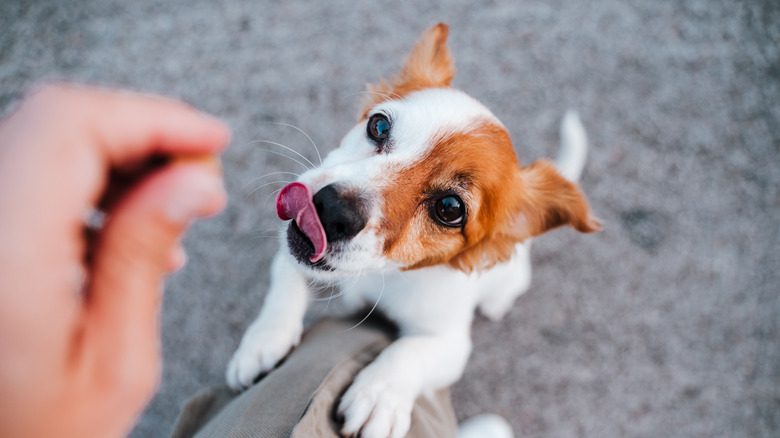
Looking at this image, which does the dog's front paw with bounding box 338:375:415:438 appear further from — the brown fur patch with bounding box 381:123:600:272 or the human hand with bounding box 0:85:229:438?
the human hand with bounding box 0:85:229:438

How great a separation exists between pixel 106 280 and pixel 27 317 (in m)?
0.12

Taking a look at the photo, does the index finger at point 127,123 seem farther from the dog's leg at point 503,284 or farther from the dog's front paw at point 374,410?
the dog's leg at point 503,284

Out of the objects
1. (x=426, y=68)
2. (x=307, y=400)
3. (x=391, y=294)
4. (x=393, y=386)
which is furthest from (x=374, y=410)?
(x=426, y=68)

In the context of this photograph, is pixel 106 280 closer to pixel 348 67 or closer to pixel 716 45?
pixel 348 67

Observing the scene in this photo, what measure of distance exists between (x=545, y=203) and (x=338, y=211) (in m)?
0.72

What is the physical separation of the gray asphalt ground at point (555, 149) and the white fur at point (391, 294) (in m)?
0.69

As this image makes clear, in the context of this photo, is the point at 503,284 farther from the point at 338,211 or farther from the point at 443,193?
the point at 338,211

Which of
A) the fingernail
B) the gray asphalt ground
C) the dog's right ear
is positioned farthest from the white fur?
the gray asphalt ground

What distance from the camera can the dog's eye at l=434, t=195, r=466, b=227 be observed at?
1.30 metres

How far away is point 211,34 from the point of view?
257cm

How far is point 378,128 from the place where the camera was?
138 cm

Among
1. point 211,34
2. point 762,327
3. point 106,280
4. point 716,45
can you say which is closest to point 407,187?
point 106,280

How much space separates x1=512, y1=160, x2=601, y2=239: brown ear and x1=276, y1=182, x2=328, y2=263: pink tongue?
2.19 ft

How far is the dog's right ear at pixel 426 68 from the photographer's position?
61.1 inches
